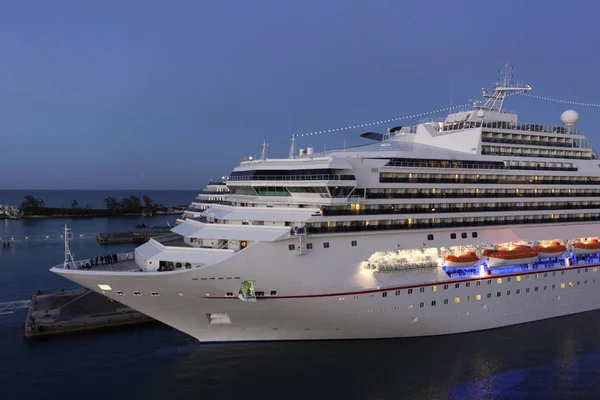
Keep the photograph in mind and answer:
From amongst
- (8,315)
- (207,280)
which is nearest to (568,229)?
(207,280)

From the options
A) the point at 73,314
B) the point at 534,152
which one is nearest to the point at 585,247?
the point at 534,152

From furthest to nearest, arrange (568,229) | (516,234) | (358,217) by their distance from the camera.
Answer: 1. (568,229)
2. (516,234)
3. (358,217)

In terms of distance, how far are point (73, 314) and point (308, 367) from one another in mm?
13151

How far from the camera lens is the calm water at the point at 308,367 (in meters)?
15.5

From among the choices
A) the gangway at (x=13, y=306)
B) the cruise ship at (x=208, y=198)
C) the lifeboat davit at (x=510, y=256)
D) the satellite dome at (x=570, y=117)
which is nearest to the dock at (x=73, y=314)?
the gangway at (x=13, y=306)

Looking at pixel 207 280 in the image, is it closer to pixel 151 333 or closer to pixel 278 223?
pixel 278 223

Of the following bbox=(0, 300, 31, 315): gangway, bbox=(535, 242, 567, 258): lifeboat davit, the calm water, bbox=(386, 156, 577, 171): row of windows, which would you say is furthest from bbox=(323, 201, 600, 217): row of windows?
bbox=(0, 300, 31, 315): gangway

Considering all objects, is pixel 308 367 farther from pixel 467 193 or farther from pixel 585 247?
pixel 585 247

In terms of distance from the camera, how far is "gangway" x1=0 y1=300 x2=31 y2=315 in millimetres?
24156

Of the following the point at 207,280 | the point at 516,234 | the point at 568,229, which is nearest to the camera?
the point at 207,280

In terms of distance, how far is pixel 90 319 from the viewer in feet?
71.7

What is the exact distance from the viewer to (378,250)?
17625 millimetres

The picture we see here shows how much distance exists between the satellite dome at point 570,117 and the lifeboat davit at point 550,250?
7.64 m

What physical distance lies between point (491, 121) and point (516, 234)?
18.0ft
